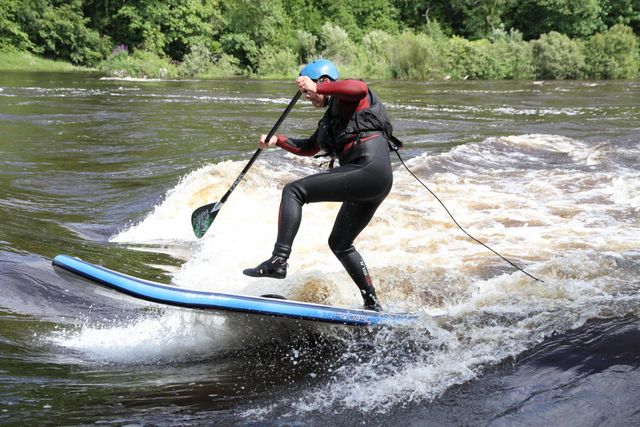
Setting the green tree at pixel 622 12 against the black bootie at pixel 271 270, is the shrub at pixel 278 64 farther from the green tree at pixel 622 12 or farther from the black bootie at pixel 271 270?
the black bootie at pixel 271 270

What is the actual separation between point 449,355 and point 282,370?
1.06 m

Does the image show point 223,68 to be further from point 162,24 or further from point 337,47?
point 337,47

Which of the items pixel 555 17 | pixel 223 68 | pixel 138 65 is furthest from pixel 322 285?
pixel 555 17

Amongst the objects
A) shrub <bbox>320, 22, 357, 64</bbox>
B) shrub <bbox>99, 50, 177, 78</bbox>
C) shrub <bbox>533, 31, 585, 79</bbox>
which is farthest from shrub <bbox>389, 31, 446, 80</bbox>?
shrub <bbox>99, 50, 177, 78</bbox>

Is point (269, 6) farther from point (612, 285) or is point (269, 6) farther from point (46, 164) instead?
point (612, 285)

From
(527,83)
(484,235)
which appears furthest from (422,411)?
(527,83)

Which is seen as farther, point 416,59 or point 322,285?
point 416,59

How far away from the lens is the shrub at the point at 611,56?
34062 millimetres

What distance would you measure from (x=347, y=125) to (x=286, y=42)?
36.6 meters

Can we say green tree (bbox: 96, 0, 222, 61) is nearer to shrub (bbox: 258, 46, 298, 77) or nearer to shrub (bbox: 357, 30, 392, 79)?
shrub (bbox: 258, 46, 298, 77)

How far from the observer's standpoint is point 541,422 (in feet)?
12.0

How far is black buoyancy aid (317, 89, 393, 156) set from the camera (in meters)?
4.82

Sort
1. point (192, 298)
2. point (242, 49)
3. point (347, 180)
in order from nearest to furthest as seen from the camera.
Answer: point (192, 298) < point (347, 180) < point (242, 49)

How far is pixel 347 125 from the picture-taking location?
4.83 m
